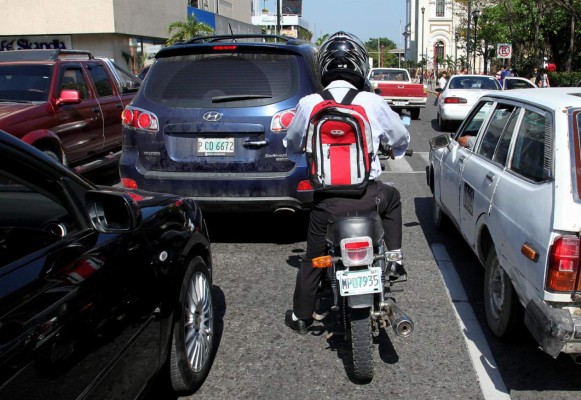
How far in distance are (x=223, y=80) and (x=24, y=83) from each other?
4.36 meters

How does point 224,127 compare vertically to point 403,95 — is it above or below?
above

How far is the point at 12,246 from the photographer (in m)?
2.49

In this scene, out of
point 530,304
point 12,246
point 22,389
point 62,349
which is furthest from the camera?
point 530,304

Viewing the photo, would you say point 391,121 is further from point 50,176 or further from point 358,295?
point 50,176

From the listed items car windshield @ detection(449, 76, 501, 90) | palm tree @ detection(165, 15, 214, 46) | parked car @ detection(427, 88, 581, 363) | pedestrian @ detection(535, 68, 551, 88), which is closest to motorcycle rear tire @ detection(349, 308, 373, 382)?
parked car @ detection(427, 88, 581, 363)

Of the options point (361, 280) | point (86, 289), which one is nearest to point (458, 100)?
point (361, 280)

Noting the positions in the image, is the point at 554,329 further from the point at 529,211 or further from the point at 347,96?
the point at 347,96

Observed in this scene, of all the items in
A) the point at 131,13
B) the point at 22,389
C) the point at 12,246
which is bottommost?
the point at 22,389

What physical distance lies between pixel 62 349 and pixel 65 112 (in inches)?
280

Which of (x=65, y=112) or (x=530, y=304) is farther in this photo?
(x=65, y=112)

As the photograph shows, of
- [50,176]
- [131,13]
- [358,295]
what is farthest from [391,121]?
[131,13]

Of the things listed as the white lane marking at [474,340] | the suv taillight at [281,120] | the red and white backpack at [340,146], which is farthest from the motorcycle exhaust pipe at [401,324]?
the suv taillight at [281,120]

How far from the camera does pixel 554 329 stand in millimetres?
3139

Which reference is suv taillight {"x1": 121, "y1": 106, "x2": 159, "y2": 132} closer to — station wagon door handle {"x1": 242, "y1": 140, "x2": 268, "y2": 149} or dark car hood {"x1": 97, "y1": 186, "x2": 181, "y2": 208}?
station wagon door handle {"x1": 242, "y1": 140, "x2": 268, "y2": 149}
